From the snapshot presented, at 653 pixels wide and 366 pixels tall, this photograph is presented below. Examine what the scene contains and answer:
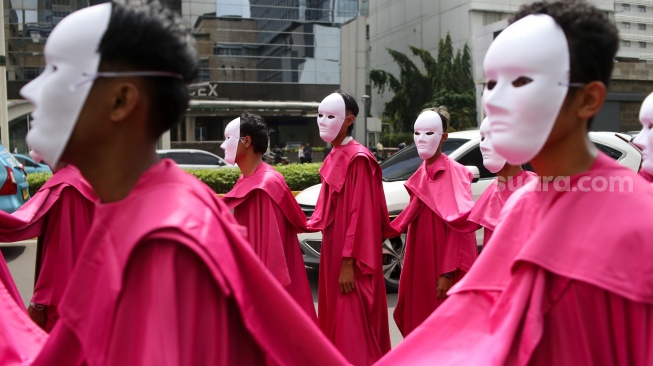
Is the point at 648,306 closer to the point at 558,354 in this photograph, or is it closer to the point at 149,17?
the point at 558,354

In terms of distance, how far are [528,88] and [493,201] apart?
9.33ft

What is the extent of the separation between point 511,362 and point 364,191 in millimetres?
3319

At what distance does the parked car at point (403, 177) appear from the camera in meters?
7.69

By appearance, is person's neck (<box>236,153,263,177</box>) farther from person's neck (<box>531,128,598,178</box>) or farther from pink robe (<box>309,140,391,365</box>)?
person's neck (<box>531,128,598,178</box>)

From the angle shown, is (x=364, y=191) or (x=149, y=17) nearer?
(x=149, y=17)

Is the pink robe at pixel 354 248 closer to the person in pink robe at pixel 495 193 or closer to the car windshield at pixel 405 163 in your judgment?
the person in pink robe at pixel 495 193

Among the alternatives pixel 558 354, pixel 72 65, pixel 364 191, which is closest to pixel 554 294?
pixel 558 354

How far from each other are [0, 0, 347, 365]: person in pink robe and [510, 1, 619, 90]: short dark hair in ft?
3.57

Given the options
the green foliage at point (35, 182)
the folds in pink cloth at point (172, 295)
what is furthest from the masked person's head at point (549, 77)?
the green foliage at point (35, 182)

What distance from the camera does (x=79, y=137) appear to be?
5.85 ft

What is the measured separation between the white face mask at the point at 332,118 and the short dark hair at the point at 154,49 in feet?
11.6

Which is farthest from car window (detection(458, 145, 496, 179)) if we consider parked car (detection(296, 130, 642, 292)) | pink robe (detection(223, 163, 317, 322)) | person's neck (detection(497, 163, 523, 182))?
pink robe (detection(223, 163, 317, 322))

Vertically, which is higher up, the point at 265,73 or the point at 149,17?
the point at 265,73

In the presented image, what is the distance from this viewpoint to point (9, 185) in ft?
28.0
